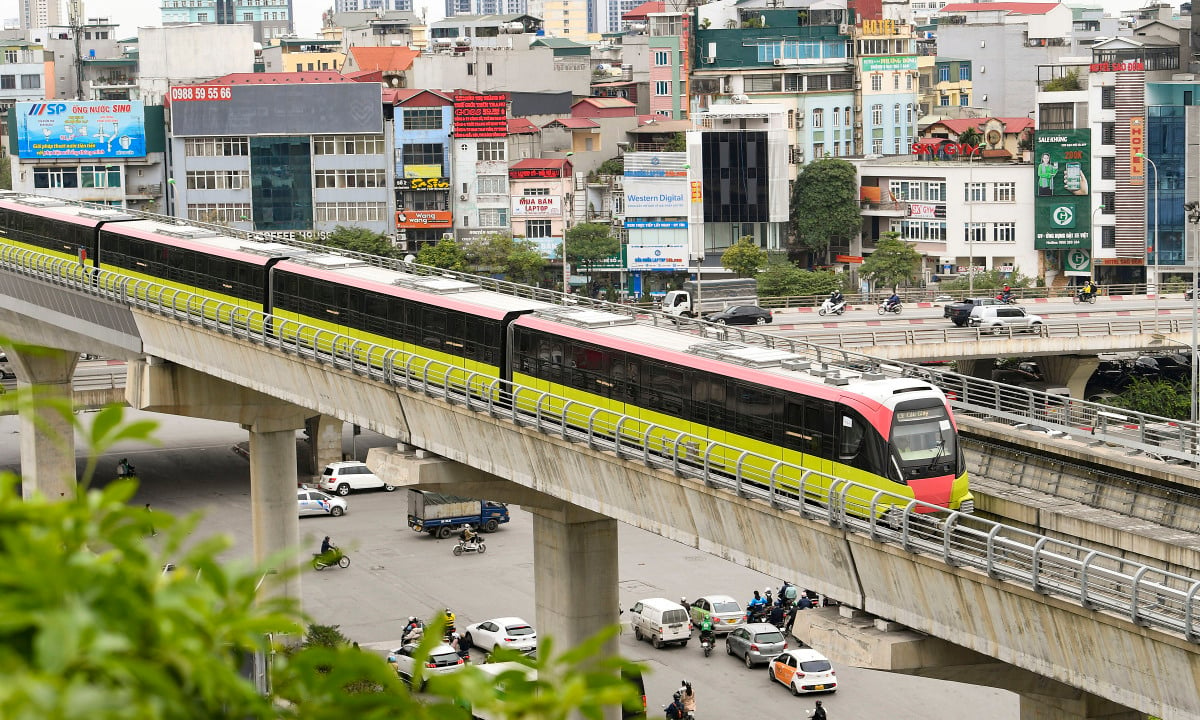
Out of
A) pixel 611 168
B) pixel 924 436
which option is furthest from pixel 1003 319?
pixel 611 168

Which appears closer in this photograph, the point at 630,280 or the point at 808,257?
the point at 630,280

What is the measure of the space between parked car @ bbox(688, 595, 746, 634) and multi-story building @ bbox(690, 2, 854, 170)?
228 feet

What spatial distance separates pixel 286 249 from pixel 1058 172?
61.9m

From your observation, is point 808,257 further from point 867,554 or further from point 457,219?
point 867,554

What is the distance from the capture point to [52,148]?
344 feet

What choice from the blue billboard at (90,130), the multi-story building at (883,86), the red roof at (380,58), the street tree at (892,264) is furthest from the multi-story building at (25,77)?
the street tree at (892,264)

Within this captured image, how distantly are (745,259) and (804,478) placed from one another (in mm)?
76496

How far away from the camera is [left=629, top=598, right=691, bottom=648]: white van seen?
145 ft

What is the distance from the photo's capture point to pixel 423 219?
10375 cm

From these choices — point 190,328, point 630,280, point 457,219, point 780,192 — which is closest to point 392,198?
point 457,219

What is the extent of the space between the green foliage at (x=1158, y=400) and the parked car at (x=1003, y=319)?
13.7 feet

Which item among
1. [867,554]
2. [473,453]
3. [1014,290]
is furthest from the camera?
[1014,290]

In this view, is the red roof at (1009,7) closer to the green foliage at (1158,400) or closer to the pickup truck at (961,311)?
the pickup truck at (961,311)

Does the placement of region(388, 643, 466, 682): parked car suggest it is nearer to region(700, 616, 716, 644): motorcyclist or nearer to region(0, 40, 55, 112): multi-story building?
region(700, 616, 716, 644): motorcyclist
